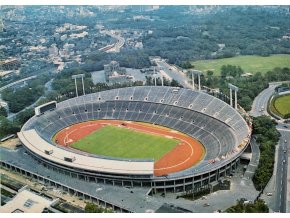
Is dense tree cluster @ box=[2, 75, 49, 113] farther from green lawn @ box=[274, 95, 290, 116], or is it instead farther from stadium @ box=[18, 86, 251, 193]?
green lawn @ box=[274, 95, 290, 116]

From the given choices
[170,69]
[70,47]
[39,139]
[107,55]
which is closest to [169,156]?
[39,139]

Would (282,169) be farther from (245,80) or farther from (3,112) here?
(3,112)

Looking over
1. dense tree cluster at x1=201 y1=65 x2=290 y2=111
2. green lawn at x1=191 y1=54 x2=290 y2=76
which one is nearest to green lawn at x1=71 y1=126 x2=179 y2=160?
dense tree cluster at x1=201 y1=65 x2=290 y2=111

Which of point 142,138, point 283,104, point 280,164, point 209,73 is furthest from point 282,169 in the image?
point 209,73

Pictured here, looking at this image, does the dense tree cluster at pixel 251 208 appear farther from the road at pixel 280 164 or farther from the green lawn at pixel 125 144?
the green lawn at pixel 125 144

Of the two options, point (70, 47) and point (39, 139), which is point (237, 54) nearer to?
point (70, 47)

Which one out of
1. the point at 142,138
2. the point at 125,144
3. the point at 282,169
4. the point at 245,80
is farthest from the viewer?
the point at 245,80
